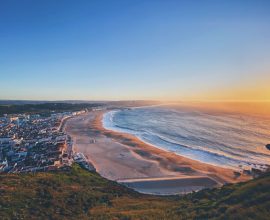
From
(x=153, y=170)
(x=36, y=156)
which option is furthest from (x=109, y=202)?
(x=36, y=156)

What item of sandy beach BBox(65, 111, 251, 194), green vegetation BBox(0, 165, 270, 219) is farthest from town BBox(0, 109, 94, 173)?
green vegetation BBox(0, 165, 270, 219)

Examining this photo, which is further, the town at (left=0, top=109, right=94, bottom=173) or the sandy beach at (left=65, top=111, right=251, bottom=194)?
the town at (left=0, top=109, right=94, bottom=173)

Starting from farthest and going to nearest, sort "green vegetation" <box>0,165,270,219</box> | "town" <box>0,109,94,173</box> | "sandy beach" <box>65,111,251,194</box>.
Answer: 1. "town" <box>0,109,94,173</box>
2. "sandy beach" <box>65,111,251,194</box>
3. "green vegetation" <box>0,165,270,219</box>

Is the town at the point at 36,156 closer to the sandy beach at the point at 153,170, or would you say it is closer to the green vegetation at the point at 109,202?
the sandy beach at the point at 153,170

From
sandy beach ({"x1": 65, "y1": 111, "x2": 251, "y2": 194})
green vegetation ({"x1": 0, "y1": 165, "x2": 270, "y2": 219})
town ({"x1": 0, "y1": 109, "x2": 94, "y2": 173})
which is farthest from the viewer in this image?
town ({"x1": 0, "y1": 109, "x2": 94, "y2": 173})

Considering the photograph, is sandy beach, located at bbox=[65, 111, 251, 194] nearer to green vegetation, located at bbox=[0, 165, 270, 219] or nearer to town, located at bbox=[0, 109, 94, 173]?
town, located at bbox=[0, 109, 94, 173]

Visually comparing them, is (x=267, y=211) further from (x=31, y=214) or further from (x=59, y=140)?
(x=59, y=140)
